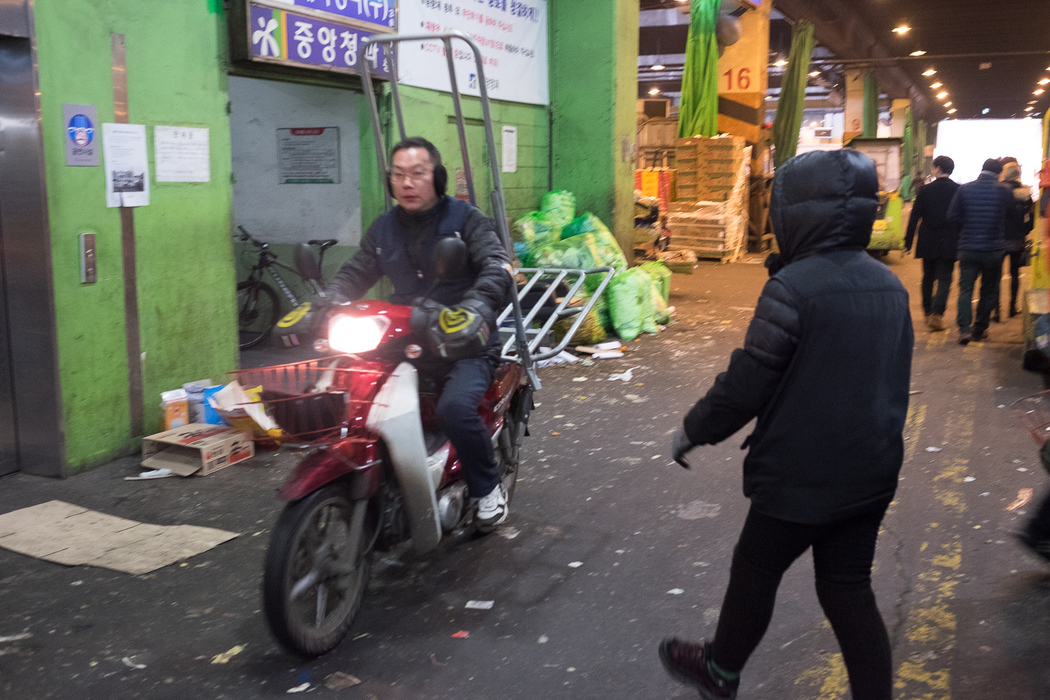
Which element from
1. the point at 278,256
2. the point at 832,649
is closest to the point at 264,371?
the point at 832,649

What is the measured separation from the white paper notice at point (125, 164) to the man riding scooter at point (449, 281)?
7.02ft

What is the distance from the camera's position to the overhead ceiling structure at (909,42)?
82.2 feet

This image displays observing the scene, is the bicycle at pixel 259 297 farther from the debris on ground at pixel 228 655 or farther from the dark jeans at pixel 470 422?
the debris on ground at pixel 228 655

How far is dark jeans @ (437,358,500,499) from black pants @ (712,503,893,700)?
4.68 feet

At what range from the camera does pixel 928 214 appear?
996 cm

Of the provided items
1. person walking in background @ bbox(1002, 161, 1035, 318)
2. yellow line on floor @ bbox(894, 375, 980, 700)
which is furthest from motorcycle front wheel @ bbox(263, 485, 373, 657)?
person walking in background @ bbox(1002, 161, 1035, 318)

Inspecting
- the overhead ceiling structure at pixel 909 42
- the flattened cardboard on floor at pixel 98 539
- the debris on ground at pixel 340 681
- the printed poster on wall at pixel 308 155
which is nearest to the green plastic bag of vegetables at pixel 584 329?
the printed poster on wall at pixel 308 155

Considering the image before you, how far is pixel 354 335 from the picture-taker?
351 cm

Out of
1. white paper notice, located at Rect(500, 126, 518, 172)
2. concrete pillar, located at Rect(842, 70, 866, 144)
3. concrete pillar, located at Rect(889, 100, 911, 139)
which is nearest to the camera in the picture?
white paper notice, located at Rect(500, 126, 518, 172)

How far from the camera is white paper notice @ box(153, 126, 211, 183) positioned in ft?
19.1

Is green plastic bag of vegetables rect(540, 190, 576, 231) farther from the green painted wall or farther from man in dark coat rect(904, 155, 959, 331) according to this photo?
the green painted wall

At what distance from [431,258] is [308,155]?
506 cm

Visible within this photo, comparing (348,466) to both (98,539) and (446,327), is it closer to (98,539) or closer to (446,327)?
(446,327)

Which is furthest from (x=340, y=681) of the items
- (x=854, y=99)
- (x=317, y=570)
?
(x=854, y=99)
